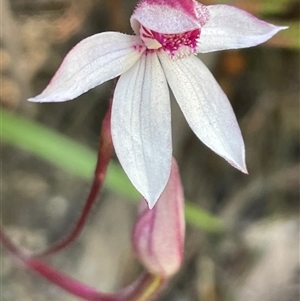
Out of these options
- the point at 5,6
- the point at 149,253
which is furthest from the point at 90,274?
the point at 5,6

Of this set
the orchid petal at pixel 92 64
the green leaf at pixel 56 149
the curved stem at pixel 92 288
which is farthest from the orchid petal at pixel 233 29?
the green leaf at pixel 56 149

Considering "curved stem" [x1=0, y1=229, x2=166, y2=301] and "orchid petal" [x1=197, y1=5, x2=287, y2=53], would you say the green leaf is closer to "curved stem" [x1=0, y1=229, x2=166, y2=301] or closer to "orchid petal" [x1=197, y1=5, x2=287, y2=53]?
"curved stem" [x1=0, y1=229, x2=166, y2=301]

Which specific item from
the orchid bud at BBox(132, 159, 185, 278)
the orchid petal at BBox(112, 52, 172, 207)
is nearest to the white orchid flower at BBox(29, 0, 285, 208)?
the orchid petal at BBox(112, 52, 172, 207)

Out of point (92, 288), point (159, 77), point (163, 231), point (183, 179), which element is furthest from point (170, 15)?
point (183, 179)

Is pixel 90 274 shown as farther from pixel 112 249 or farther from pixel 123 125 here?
pixel 123 125

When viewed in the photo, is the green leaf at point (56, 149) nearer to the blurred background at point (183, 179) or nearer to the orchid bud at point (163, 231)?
the blurred background at point (183, 179)

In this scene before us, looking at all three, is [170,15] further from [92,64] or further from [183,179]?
[183,179]

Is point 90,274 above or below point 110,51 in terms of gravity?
below
